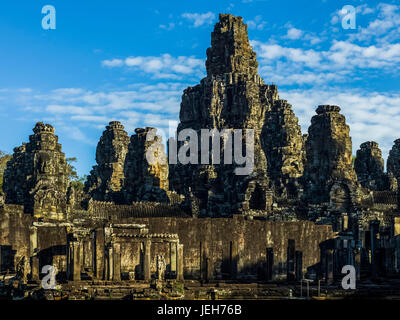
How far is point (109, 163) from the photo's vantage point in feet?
240

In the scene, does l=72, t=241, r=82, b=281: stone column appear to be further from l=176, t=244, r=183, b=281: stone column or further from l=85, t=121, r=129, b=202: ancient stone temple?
l=85, t=121, r=129, b=202: ancient stone temple

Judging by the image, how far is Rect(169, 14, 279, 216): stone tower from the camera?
188 feet

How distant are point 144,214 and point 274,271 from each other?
1633 cm

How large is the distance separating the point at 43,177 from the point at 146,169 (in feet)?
46.7

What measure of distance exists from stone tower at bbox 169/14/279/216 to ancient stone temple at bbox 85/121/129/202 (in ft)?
18.9

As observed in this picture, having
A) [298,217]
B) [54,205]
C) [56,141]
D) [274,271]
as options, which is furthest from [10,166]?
[274,271]

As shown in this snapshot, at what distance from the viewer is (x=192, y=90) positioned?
76.9 m

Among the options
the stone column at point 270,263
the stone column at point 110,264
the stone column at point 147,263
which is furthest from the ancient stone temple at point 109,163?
the stone column at point 110,264

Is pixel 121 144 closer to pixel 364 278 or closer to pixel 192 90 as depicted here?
pixel 192 90

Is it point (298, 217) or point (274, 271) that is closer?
point (274, 271)

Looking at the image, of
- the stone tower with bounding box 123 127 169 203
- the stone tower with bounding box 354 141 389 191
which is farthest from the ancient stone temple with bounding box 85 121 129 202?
the stone tower with bounding box 354 141 389 191

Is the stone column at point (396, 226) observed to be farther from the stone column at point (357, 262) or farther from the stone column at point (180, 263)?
the stone column at point (180, 263)

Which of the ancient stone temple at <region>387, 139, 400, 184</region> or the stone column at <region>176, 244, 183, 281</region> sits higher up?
the ancient stone temple at <region>387, 139, 400, 184</region>
